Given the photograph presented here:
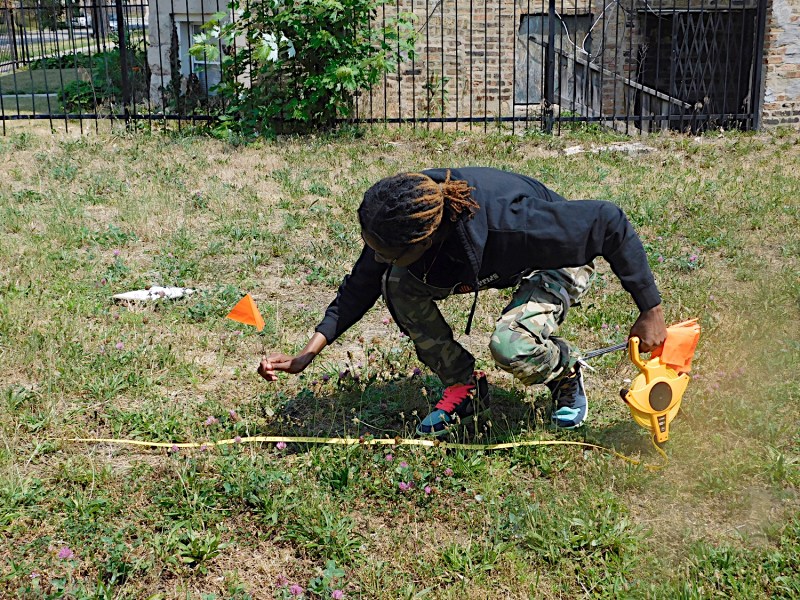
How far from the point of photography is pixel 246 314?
5004 mm

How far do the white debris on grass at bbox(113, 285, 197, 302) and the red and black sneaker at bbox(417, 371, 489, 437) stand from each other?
212 centimetres

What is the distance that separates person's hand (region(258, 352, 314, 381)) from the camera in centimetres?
359

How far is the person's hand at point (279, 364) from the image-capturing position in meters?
3.59

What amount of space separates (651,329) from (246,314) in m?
2.28

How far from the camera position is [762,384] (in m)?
4.18

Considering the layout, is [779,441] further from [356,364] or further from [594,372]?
[356,364]

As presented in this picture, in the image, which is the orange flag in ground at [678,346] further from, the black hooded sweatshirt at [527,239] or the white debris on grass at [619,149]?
the white debris on grass at [619,149]

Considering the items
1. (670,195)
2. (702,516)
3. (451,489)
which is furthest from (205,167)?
(702,516)

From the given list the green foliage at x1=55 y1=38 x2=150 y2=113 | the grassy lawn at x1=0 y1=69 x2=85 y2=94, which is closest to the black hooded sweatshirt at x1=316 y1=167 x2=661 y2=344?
the green foliage at x1=55 y1=38 x2=150 y2=113

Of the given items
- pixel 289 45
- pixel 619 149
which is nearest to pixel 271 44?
pixel 289 45

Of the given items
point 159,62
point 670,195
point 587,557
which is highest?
point 159,62

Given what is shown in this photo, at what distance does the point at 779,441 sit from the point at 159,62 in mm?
9705

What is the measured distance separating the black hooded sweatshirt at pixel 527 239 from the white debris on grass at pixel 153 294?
228 centimetres

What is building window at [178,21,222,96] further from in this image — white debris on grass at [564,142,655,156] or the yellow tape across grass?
the yellow tape across grass
